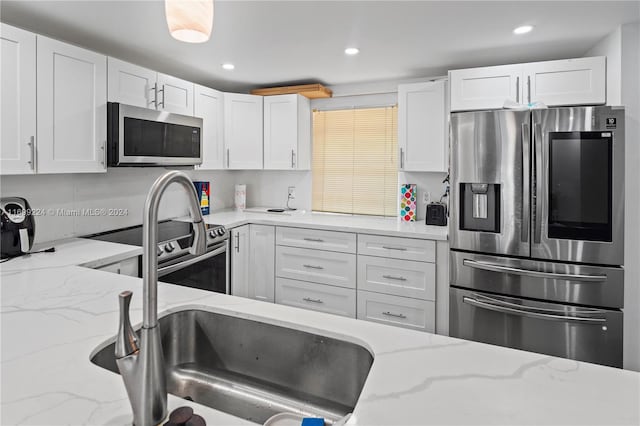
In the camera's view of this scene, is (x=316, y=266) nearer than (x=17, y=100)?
No

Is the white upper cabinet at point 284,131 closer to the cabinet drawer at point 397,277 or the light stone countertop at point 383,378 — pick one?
the cabinet drawer at point 397,277

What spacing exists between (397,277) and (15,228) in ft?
8.00

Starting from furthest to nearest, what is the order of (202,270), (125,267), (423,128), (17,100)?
(423,128)
(202,270)
(125,267)
(17,100)

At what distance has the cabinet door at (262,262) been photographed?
344cm

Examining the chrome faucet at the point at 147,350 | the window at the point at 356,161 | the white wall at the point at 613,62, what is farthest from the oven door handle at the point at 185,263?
the white wall at the point at 613,62

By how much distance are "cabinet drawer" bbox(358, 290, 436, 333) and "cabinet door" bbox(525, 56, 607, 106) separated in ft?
5.54

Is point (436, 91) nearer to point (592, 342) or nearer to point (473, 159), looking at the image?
point (473, 159)

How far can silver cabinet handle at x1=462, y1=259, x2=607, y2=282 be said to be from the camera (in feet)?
7.65

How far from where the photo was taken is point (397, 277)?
2963 mm

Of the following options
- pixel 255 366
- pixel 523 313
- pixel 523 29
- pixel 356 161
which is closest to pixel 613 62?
pixel 523 29

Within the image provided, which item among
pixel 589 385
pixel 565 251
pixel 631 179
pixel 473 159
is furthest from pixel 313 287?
pixel 589 385

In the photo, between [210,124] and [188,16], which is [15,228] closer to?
[188,16]

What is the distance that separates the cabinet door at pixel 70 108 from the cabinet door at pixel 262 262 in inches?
55.8

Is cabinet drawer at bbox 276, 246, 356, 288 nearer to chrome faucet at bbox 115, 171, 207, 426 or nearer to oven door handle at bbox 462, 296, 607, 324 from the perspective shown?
oven door handle at bbox 462, 296, 607, 324
